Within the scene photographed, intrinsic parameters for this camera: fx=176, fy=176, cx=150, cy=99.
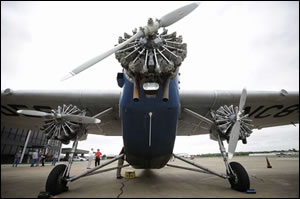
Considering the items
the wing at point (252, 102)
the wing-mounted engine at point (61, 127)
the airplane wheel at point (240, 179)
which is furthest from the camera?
the wing at point (252, 102)

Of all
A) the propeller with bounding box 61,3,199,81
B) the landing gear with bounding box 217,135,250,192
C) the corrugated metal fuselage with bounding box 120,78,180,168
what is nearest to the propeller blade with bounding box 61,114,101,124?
the corrugated metal fuselage with bounding box 120,78,180,168

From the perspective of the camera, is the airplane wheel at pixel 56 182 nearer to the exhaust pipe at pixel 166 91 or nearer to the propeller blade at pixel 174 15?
the exhaust pipe at pixel 166 91

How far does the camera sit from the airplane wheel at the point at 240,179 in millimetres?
5719

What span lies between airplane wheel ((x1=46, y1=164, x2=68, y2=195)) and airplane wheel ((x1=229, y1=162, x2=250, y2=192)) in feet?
19.0

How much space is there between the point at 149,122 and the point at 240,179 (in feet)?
11.9

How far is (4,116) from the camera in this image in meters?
2.95

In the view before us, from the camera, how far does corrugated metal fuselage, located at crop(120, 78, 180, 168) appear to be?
5.46 metres

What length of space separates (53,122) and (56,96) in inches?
59.4

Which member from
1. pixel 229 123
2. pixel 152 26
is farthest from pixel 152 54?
pixel 229 123

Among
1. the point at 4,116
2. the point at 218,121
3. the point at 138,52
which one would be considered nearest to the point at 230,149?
the point at 218,121

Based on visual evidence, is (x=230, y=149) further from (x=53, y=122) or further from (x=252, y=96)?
(x=53, y=122)

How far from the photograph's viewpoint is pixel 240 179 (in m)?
5.89

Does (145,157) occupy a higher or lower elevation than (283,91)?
lower

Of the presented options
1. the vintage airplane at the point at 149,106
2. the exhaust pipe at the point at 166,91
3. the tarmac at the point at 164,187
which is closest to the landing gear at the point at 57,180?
the vintage airplane at the point at 149,106
